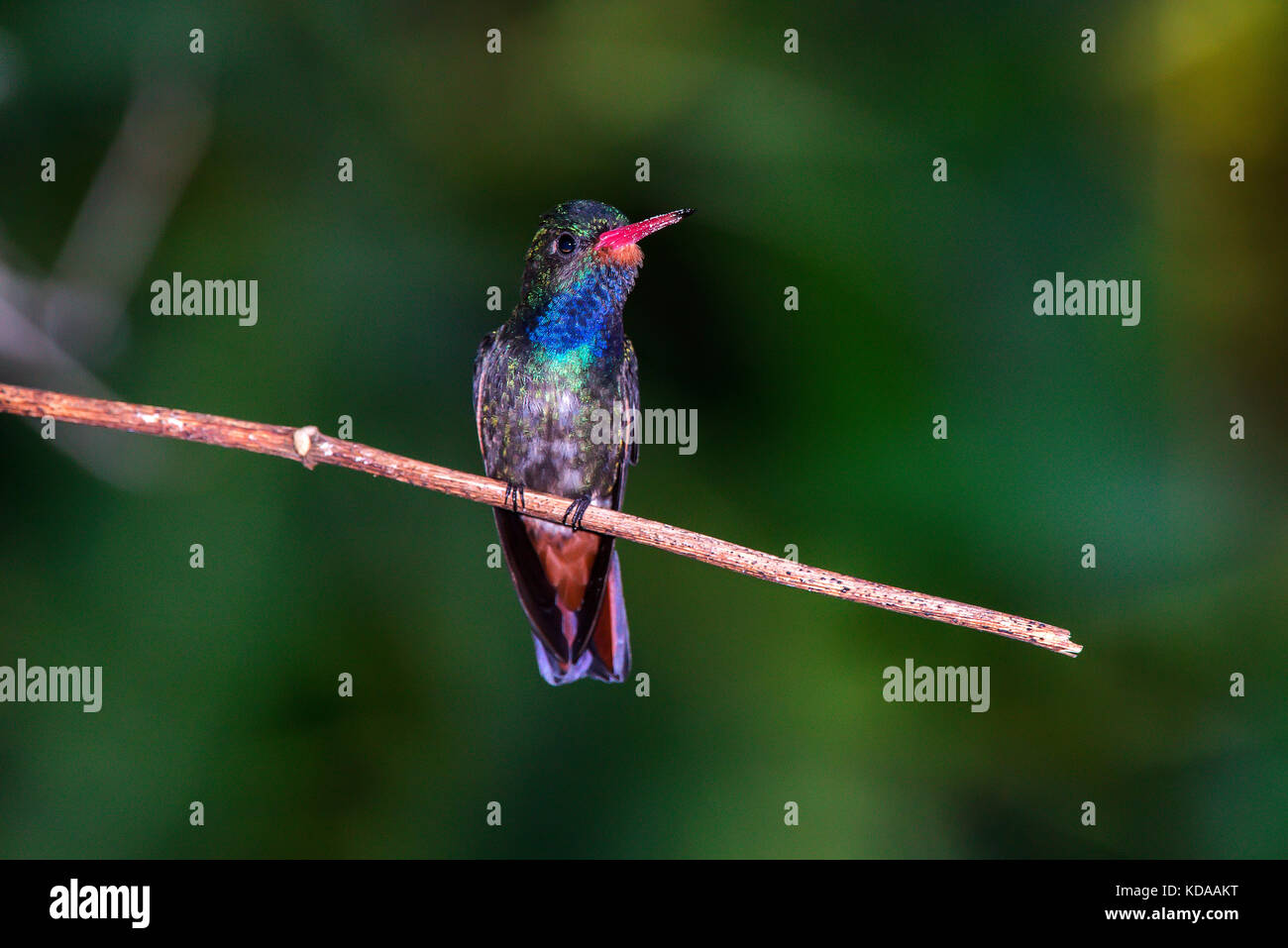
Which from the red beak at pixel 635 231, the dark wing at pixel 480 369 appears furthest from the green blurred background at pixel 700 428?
the red beak at pixel 635 231

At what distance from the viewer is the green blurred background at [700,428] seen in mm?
3373

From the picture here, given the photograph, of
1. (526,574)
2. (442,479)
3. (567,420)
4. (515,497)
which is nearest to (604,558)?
(526,574)

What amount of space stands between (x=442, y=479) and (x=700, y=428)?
1737mm

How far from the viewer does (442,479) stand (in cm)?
213

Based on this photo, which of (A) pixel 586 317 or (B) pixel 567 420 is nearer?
(A) pixel 586 317

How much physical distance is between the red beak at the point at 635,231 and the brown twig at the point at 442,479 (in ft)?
2.09

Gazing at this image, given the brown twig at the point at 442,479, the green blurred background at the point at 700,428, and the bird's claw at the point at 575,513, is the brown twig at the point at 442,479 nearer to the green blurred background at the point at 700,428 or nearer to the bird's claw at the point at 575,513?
the bird's claw at the point at 575,513

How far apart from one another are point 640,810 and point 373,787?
909mm

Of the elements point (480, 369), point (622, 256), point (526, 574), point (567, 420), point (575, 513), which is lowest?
point (526, 574)

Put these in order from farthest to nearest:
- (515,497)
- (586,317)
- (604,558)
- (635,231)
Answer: (604,558), (586,317), (515,497), (635,231)

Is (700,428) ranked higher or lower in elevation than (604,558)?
higher

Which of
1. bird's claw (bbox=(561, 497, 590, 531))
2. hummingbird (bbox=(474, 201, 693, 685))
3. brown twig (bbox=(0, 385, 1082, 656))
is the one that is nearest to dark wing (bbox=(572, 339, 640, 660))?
hummingbird (bbox=(474, 201, 693, 685))

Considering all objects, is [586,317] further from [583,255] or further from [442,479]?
[442,479]
